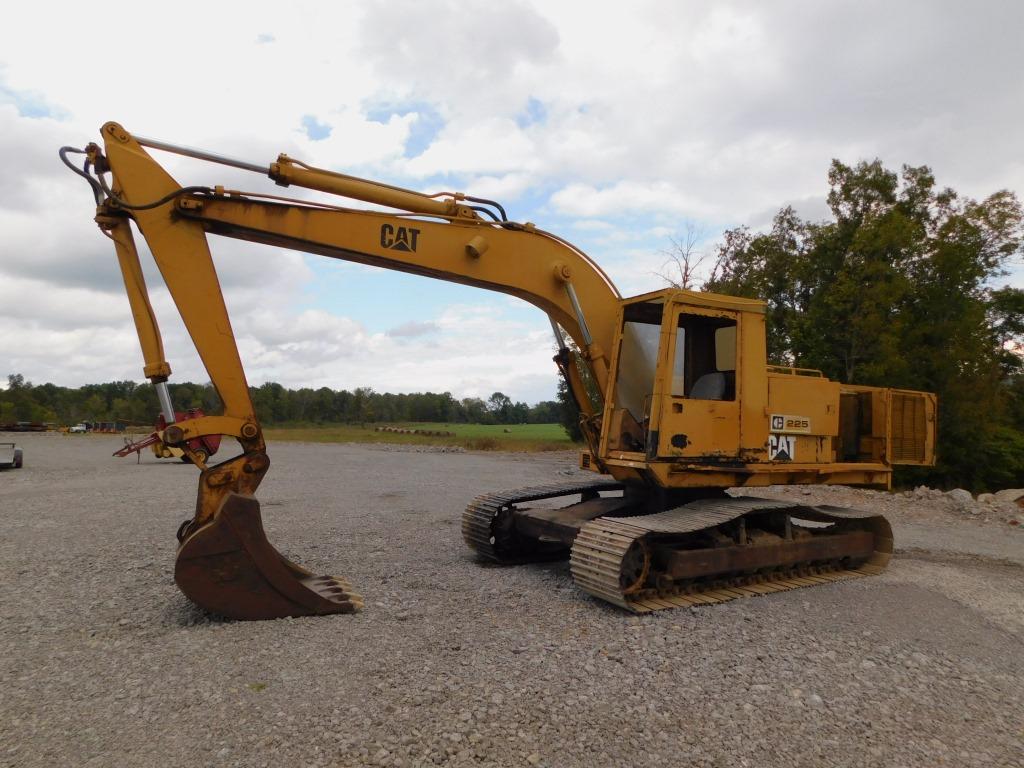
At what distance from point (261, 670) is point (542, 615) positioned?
2.41 metres

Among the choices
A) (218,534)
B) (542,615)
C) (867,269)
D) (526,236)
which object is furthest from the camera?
(867,269)

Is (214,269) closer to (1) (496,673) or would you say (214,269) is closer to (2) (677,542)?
(1) (496,673)

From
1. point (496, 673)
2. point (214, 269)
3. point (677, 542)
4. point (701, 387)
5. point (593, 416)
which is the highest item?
point (214, 269)

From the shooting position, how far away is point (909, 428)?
29.3 ft

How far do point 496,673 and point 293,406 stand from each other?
95.0 m

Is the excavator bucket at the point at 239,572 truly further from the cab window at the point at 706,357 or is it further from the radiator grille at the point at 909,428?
the radiator grille at the point at 909,428

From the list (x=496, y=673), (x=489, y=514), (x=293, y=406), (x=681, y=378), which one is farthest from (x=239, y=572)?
(x=293, y=406)

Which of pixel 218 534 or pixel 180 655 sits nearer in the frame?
pixel 180 655

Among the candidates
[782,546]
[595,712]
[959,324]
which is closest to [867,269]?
[959,324]

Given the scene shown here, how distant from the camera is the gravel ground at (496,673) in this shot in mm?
3826

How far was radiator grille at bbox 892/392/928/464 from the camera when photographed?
8.82m

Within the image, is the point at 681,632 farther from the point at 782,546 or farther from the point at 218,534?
the point at 218,534

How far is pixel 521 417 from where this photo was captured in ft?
337

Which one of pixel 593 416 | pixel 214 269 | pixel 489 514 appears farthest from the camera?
pixel 489 514
